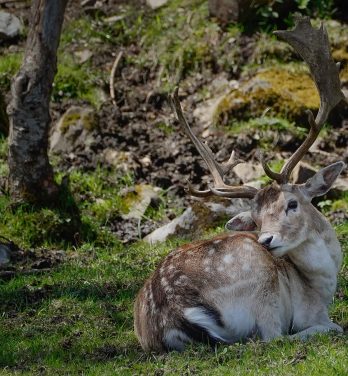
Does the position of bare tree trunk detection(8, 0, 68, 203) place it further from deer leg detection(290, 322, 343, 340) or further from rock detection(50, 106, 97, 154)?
deer leg detection(290, 322, 343, 340)

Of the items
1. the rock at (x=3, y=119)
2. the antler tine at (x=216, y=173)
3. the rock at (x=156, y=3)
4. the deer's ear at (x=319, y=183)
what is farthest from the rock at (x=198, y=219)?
the rock at (x=156, y=3)

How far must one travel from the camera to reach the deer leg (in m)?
7.10

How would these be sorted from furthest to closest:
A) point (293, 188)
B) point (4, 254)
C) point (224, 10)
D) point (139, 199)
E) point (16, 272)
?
1. point (224, 10)
2. point (139, 199)
3. point (4, 254)
4. point (16, 272)
5. point (293, 188)

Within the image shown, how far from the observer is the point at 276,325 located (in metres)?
7.15

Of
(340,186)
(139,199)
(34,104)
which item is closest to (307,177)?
(340,186)

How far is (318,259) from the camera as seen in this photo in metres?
7.56

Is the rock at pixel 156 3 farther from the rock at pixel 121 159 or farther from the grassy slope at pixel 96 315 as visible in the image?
the grassy slope at pixel 96 315

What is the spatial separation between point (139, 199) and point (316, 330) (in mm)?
4894

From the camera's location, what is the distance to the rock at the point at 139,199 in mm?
11625

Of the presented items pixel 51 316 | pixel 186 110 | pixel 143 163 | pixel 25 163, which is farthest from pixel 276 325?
pixel 186 110

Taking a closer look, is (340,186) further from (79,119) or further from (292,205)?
(292,205)

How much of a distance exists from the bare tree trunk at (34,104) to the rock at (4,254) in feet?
2.87

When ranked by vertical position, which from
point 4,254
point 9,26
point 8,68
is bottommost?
point 4,254

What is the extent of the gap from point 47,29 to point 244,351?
5162mm
